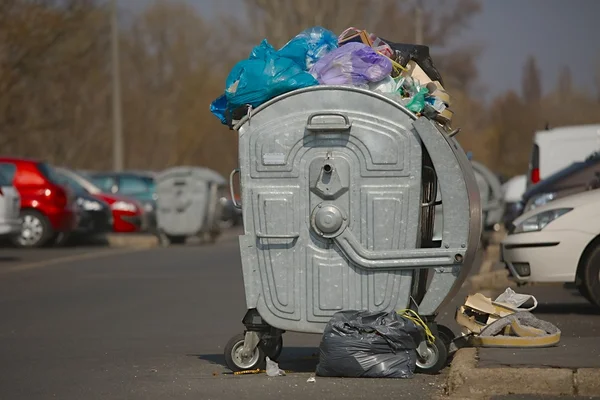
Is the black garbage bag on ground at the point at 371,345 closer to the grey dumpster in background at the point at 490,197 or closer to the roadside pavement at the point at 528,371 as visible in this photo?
the roadside pavement at the point at 528,371

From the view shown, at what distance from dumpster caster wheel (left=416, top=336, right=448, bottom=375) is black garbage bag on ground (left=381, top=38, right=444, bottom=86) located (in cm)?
188

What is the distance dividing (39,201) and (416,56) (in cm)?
1737

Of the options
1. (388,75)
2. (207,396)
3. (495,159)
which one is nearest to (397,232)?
(388,75)

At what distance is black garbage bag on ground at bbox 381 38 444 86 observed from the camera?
9.25m

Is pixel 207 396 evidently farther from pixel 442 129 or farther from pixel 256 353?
pixel 442 129

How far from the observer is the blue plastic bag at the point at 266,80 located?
29.2 ft

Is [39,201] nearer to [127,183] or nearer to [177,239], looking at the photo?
[177,239]

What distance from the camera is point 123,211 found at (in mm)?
31453

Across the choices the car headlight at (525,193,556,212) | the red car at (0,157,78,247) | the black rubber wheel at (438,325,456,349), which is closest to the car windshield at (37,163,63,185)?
the red car at (0,157,78,247)

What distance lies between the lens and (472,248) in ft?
28.9

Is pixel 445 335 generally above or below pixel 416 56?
below

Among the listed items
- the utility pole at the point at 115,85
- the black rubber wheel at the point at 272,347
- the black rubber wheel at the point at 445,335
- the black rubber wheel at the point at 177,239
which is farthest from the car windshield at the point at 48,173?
the black rubber wheel at the point at 445,335

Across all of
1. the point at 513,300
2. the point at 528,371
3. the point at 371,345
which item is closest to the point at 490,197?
the point at 513,300

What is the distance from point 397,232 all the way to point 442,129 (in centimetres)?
74
